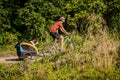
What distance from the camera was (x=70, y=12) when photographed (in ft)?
78.7

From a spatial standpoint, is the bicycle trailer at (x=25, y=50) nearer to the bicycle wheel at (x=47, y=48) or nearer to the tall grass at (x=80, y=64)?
the bicycle wheel at (x=47, y=48)

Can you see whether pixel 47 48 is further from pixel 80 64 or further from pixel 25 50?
pixel 80 64

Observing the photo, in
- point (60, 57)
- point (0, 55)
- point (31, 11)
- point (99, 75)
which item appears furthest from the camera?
point (31, 11)

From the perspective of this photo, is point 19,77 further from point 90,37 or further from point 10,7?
point 10,7

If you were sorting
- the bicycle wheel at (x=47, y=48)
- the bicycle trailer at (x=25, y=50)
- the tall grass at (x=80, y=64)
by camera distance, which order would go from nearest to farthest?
the tall grass at (x=80, y=64)
the bicycle trailer at (x=25, y=50)
the bicycle wheel at (x=47, y=48)

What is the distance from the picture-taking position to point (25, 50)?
59.7ft

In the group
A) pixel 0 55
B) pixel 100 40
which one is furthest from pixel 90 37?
pixel 0 55

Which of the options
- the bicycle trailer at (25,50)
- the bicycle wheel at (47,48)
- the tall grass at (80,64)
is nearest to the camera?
the tall grass at (80,64)

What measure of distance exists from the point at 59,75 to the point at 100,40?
2.03 metres

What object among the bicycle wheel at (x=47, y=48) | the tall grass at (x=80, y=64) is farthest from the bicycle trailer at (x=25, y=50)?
the tall grass at (x=80, y=64)

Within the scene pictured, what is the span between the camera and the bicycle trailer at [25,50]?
1811 cm

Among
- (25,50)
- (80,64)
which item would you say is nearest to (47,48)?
(25,50)

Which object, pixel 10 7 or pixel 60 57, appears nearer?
pixel 60 57

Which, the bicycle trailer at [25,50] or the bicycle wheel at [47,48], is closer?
the bicycle trailer at [25,50]
